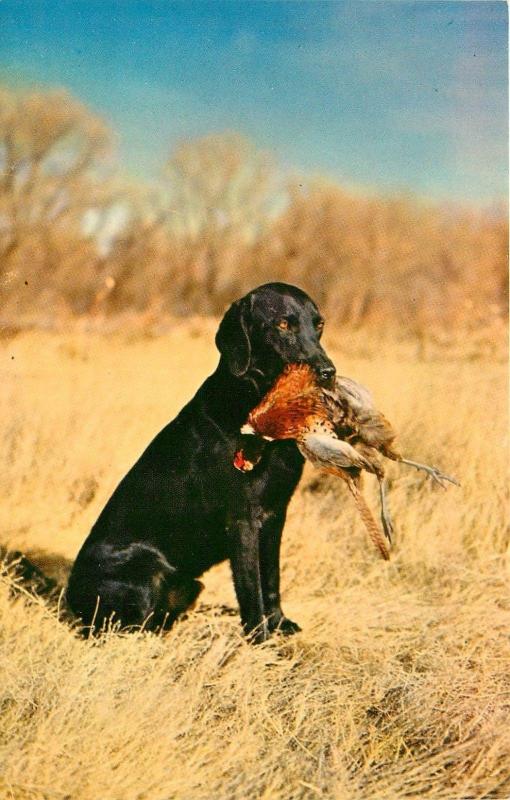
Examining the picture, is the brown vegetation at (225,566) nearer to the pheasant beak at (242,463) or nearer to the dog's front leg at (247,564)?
the dog's front leg at (247,564)

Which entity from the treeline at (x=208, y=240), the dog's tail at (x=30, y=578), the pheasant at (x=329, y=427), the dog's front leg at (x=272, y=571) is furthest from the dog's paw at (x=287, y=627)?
the treeline at (x=208, y=240)

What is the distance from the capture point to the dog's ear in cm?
329

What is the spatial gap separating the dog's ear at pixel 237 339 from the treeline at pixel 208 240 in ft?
6.52

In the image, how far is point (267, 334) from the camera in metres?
3.30

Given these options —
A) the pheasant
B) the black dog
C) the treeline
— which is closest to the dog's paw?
the black dog

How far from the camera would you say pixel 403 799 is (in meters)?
2.66

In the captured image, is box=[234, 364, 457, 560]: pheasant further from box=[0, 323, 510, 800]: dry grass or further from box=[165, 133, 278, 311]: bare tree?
box=[165, 133, 278, 311]: bare tree

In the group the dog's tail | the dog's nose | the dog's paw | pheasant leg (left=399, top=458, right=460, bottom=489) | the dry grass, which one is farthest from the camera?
the dog's tail

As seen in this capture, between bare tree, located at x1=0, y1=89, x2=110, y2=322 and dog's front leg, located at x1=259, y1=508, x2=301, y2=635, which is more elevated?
bare tree, located at x1=0, y1=89, x2=110, y2=322

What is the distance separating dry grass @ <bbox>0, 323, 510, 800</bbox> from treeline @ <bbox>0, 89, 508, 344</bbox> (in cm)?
107

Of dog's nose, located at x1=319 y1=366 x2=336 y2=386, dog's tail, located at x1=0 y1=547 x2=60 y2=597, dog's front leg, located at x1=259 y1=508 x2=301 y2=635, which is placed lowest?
dog's tail, located at x1=0 y1=547 x2=60 y2=597

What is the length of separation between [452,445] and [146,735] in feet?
9.81

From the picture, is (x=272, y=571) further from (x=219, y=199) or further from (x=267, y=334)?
(x=219, y=199)

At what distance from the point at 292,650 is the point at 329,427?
3.21 feet
